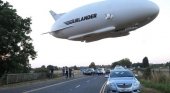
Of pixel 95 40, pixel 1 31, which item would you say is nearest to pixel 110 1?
pixel 95 40

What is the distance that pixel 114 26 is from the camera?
46.7 feet

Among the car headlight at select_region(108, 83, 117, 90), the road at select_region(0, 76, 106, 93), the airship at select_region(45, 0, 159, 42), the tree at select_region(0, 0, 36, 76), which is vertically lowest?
the car headlight at select_region(108, 83, 117, 90)

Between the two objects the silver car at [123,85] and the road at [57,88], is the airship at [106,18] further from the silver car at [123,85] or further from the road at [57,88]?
the road at [57,88]

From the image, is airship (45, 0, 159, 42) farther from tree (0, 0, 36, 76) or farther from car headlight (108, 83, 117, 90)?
tree (0, 0, 36, 76)

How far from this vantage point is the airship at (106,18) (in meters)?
13.5

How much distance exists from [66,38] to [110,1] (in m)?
2.20

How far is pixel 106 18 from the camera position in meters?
13.8

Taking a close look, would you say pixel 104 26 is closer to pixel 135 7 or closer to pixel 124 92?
pixel 135 7

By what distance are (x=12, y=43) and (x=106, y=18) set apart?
132 feet

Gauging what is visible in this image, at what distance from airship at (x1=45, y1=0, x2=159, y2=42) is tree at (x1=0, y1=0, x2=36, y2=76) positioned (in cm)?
3765

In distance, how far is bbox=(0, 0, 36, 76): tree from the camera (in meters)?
51.6

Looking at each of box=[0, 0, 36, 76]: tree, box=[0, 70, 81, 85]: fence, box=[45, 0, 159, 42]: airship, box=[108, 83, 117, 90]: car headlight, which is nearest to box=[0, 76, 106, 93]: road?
box=[108, 83, 117, 90]: car headlight

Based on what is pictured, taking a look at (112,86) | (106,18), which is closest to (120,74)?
(112,86)

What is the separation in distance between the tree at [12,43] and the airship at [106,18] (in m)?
37.7
